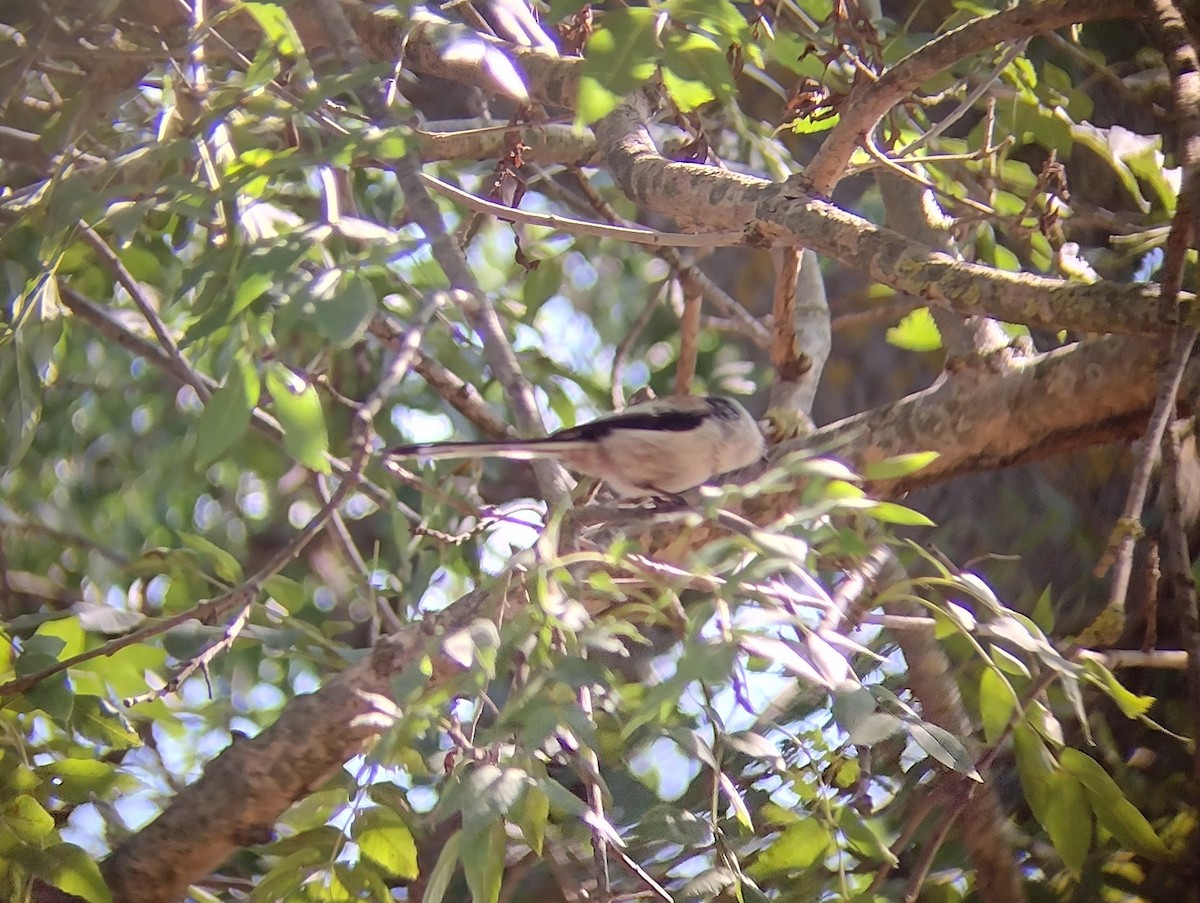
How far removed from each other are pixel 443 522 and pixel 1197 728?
1541 millimetres

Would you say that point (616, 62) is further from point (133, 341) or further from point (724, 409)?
point (133, 341)

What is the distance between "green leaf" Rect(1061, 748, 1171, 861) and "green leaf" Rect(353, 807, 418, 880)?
2.83ft

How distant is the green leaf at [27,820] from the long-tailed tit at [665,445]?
0.94 meters

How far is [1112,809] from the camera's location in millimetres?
1416

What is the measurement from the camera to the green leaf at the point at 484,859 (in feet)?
3.63

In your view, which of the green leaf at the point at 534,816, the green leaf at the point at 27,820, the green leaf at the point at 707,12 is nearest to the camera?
the green leaf at the point at 534,816

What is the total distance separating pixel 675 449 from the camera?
2.29 meters

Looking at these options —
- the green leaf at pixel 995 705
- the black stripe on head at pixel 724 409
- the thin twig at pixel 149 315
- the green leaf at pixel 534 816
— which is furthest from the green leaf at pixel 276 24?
the green leaf at pixel 995 705

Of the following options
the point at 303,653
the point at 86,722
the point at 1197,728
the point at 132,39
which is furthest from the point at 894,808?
the point at 132,39

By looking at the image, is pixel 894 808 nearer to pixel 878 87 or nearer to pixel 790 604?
pixel 790 604

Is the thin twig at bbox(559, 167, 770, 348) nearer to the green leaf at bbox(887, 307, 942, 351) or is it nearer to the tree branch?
the green leaf at bbox(887, 307, 942, 351)

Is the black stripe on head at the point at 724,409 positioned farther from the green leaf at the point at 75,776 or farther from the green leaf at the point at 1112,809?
the green leaf at the point at 75,776

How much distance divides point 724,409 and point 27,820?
143 cm

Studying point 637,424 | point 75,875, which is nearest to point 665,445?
point 637,424
